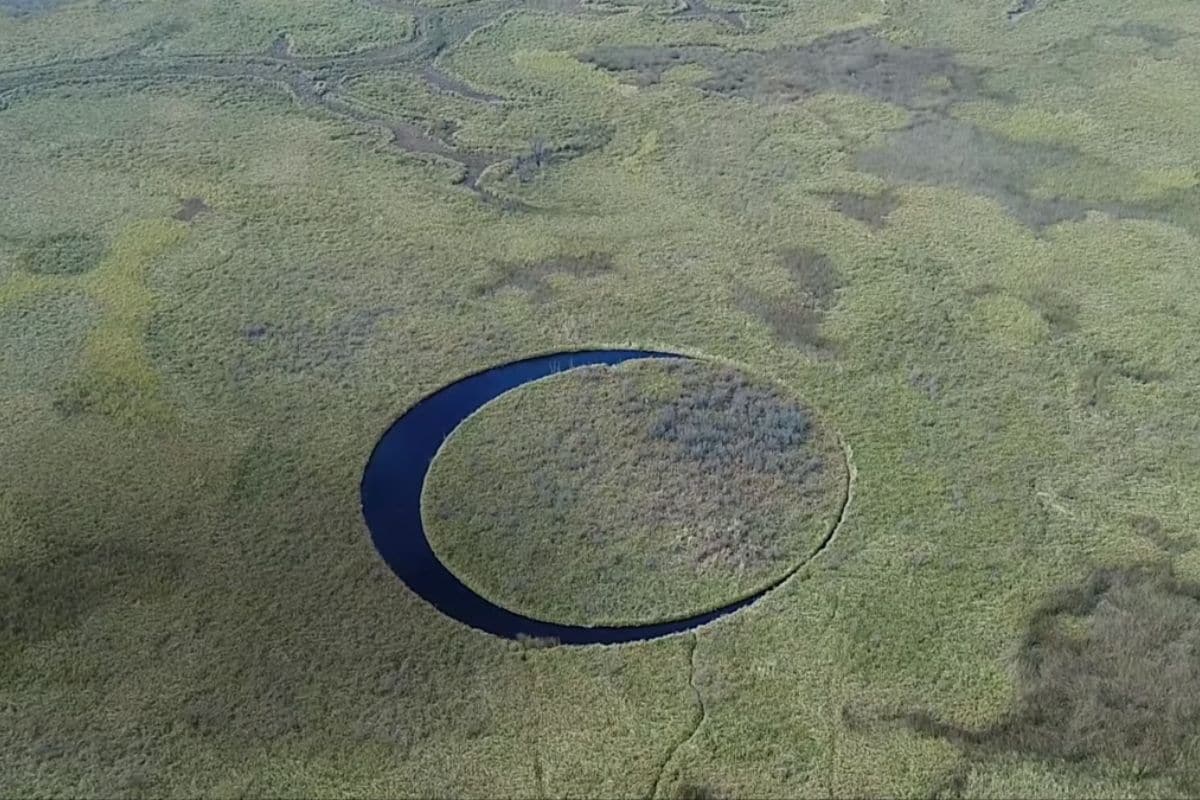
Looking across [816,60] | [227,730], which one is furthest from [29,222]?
[816,60]

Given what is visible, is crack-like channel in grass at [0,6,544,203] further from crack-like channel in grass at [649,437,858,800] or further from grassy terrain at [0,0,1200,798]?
crack-like channel in grass at [649,437,858,800]

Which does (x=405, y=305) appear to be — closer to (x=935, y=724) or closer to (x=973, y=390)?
(x=973, y=390)

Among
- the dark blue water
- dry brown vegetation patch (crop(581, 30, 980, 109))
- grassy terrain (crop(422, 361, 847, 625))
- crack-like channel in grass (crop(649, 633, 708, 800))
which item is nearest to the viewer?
crack-like channel in grass (crop(649, 633, 708, 800))

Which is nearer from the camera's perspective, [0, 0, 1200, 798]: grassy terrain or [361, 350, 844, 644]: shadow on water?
[0, 0, 1200, 798]: grassy terrain

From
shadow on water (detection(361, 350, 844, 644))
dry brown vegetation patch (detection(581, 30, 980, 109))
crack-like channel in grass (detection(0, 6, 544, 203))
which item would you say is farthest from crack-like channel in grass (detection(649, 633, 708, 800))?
dry brown vegetation patch (detection(581, 30, 980, 109))

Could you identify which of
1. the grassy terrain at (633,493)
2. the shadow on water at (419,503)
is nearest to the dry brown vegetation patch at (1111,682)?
the grassy terrain at (633,493)

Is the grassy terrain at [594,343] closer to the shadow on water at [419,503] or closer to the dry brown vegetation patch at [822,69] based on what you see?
the dry brown vegetation patch at [822,69]

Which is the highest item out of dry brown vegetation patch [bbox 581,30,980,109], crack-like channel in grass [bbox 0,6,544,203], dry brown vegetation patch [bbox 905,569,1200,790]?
dry brown vegetation patch [bbox 581,30,980,109]
